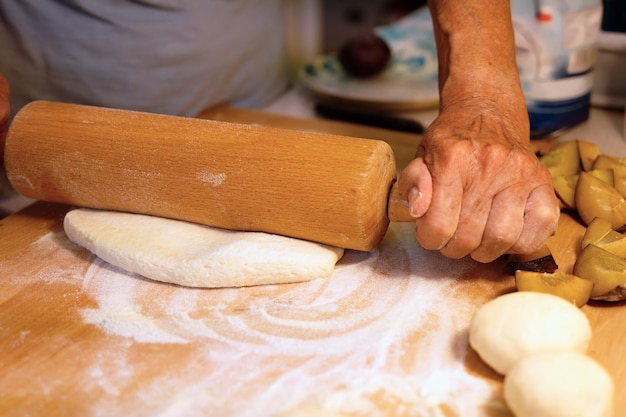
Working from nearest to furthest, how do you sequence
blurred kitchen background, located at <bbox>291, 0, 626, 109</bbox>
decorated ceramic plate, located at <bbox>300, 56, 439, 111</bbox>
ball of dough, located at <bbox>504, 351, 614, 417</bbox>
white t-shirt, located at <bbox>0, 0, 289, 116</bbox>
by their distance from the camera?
ball of dough, located at <bbox>504, 351, 614, 417</bbox> → white t-shirt, located at <bbox>0, 0, 289, 116</bbox> → blurred kitchen background, located at <bbox>291, 0, 626, 109</bbox> → decorated ceramic plate, located at <bbox>300, 56, 439, 111</bbox>

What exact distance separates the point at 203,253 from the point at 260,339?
246 mm

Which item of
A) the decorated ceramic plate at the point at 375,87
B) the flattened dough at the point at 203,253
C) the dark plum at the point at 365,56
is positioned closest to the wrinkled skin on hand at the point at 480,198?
the flattened dough at the point at 203,253

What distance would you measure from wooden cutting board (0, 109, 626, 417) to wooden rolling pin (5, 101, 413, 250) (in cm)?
13

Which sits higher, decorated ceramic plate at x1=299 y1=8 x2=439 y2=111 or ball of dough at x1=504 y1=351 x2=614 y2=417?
ball of dough at x1=504 y1=351 x2=614 y2=417

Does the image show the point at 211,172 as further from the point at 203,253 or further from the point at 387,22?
the point at 387,22

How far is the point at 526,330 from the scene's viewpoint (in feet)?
3.40

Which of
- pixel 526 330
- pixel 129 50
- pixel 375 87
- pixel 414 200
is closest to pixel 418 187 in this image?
pixel 414 200

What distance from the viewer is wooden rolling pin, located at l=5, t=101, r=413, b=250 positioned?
129 centimetres

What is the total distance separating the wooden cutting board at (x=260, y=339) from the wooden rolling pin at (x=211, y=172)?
0.13 m

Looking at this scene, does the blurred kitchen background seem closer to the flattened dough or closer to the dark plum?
the dark plum

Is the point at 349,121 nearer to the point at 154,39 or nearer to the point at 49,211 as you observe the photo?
the point at 154,39

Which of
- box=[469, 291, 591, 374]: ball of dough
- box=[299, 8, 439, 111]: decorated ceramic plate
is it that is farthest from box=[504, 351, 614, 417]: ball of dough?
box=[299, 8, 439, 111]: decorated ceramic plate

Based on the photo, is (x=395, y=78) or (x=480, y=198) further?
(x=395, y=78)

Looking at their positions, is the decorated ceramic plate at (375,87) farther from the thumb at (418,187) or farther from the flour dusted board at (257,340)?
the thumb at (418,187)
